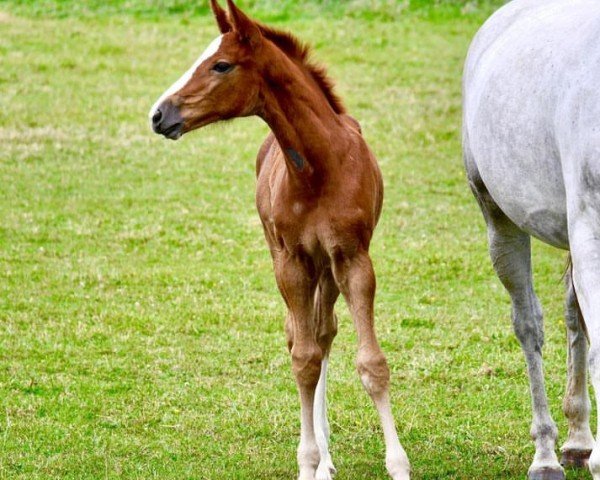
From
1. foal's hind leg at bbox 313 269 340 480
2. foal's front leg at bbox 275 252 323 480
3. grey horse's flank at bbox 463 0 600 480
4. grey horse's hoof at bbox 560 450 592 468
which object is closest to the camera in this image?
grey horse's flank at bbox 463 0 600 480

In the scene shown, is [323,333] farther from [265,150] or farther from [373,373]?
[265,150]

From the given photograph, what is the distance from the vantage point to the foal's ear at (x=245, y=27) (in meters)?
4.79

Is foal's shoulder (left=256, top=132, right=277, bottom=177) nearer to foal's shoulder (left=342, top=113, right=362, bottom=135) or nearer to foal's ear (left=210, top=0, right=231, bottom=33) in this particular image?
foal's shoulder (left=342, top=113, right=362, bottom=135)

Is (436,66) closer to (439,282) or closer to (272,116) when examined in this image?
(439,282)

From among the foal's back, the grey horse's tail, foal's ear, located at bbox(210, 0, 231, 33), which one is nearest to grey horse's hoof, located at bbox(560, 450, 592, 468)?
the grey horse's tail

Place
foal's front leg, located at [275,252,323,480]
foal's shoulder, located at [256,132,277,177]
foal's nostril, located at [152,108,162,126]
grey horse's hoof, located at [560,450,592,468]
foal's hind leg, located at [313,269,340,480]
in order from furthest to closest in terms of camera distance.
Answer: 1. foal's shoulder, located at [256,132,277,177]
2. grey horse's hoof, located at [560,450,592,468]
3. foal's hind leg, located at [313,269,340,480]
4. foal's front leg, located at [275,252,323,480]
5. foal's nostril, located at [152,108,162,126]

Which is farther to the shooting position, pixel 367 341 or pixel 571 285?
pixel 571 285

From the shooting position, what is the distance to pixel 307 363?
5.03 meters

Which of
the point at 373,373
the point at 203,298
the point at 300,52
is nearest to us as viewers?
the point at 373,373

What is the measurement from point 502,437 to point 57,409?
2.39 metres

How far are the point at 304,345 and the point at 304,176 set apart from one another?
0.72 meters

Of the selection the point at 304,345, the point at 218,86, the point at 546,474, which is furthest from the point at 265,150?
the point at 546,474

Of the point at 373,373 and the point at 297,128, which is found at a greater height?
the point at 297,128

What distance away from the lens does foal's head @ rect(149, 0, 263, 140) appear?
477cm
